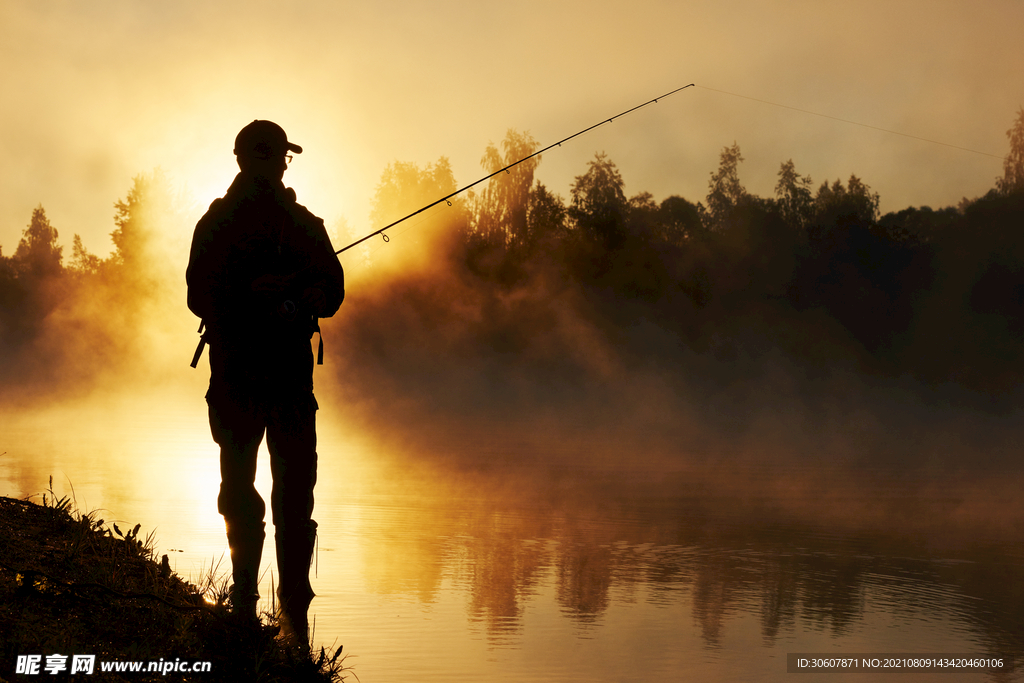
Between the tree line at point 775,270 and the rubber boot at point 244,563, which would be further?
the tree line at point 775,270

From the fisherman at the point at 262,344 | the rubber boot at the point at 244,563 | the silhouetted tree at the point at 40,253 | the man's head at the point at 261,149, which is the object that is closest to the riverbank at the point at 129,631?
the rubber boot at the point at 244,563

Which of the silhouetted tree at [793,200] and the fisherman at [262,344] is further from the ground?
the silhouetted tree at [793,200]

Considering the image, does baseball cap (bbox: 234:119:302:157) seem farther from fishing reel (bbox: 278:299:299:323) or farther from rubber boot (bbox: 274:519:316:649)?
rubber boot (bbox: 274:519:316:649)

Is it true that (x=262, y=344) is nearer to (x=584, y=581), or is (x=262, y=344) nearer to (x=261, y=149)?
(x=261, y=149)

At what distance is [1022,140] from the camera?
52.9m

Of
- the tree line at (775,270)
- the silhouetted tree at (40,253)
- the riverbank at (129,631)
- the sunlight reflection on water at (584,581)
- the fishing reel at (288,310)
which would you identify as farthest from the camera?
the silhouetted tree at (40,253)

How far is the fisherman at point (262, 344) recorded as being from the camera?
16.0ft

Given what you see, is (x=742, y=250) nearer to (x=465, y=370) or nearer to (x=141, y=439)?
(x=465, y=370)

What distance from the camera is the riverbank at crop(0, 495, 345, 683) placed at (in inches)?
162

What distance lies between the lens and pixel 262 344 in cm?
487

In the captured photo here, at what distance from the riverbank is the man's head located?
2023 millimetres

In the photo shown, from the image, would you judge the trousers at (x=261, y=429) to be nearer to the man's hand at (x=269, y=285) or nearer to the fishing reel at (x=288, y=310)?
the fishing reel at (x=288, y=310)

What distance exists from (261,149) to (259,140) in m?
0.04

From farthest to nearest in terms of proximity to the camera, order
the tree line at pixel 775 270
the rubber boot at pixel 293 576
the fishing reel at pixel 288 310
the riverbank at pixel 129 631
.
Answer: the tree line at pixel 775 270
the rubber boot at pixel 293 576
the fishing reel at pixel 288 310
the riverbank at pixel 129 631
